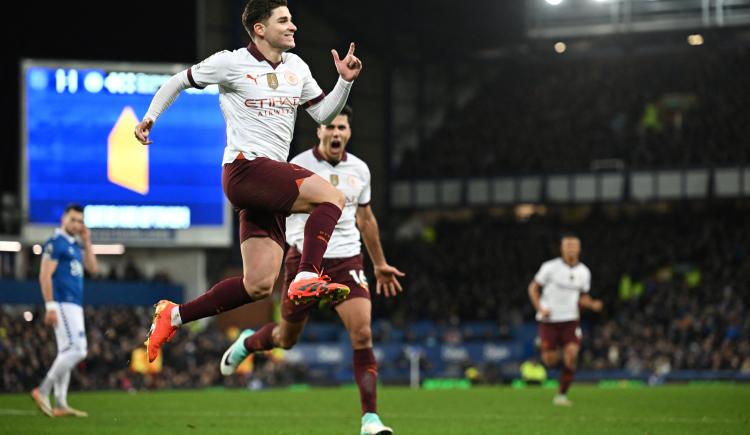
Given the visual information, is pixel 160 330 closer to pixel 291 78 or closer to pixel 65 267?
pixel 291 78

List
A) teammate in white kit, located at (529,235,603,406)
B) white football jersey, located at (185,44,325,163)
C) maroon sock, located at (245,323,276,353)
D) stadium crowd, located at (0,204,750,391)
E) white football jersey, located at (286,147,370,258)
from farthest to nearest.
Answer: stadium crowd, located at (0,204,750,391), teammate in white kit, located at (529,235,603,406), maroon sock, located at (245,323,276,353), white football jersey, located at (286,147,370,258), white football jersey, located at (185,44,325,163)

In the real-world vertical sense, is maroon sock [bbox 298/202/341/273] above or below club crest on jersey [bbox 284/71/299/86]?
below

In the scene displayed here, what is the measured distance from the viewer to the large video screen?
33.7 metres

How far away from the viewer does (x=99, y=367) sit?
29.1 metres

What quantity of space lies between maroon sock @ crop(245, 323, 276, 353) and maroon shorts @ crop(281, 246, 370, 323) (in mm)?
354

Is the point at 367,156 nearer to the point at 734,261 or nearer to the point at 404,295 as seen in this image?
the point at 404,295

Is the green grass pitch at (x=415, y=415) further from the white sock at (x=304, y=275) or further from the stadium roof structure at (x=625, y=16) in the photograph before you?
the stadium roof structure at (x=625, y=16)

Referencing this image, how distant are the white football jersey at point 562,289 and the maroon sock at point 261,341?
7553mm

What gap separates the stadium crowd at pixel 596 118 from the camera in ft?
148

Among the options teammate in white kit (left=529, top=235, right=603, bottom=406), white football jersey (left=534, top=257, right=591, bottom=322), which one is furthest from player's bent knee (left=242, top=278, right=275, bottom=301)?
white football jersey (left=534, top=257, right=591, bottom=322)

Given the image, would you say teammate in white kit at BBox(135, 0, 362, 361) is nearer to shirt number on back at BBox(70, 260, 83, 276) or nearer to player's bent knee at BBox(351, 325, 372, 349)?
player's bent knee at BBox(351, 325, 372, 349)

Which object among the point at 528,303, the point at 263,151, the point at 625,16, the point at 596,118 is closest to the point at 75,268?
the point at 263,151

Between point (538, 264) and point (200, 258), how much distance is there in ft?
42.1

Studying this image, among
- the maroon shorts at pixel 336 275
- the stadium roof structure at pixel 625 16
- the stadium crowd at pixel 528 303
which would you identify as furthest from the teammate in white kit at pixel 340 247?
the stadium roof structure at pixel 625 16
